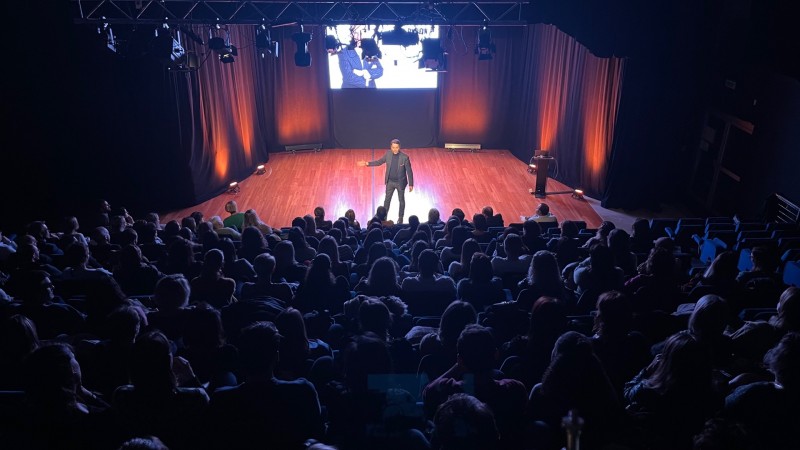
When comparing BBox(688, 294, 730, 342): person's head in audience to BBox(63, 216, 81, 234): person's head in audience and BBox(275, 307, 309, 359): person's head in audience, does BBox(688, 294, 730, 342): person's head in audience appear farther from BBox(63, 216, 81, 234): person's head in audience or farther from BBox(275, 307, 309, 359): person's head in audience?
BBox(63, 216, 81, 234): person's head in audience

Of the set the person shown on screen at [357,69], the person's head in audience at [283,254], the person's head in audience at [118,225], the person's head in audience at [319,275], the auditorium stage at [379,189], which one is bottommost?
the auditorium stage at [379,189]

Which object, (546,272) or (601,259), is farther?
(601,259)

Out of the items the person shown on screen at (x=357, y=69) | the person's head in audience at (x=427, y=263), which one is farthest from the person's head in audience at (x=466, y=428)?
the person shown on screen at (x=357, y=69)

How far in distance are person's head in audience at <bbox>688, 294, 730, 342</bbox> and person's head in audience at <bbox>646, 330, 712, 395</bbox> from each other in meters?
0.59

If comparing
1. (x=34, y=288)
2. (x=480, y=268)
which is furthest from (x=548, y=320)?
(x=34, y=288)

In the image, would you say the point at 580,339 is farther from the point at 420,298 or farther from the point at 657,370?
the point at 420,298

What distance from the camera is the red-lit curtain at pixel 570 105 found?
11672 mm

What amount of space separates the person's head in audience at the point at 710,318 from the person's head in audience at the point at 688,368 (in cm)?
59

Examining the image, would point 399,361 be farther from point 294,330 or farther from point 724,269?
point 724,269

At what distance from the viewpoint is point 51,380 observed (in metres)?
2.90

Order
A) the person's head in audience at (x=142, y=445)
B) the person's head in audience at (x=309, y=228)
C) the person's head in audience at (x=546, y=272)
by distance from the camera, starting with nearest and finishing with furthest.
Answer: the person's head in audience at (x=142, y=445), the person's head in audience at (x=546, y=272), the person's head in audience at (x=309, y=228)

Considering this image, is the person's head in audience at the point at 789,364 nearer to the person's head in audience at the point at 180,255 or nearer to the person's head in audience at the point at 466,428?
the person's head in audience at the point at 466,428

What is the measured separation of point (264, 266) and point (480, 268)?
1.74 metres

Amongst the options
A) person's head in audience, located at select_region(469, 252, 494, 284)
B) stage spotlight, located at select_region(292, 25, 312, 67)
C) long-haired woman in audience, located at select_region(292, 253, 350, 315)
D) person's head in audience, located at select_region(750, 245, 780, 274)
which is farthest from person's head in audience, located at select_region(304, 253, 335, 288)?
stage spotlight, located at select_region(292, 25, 312, 67)
